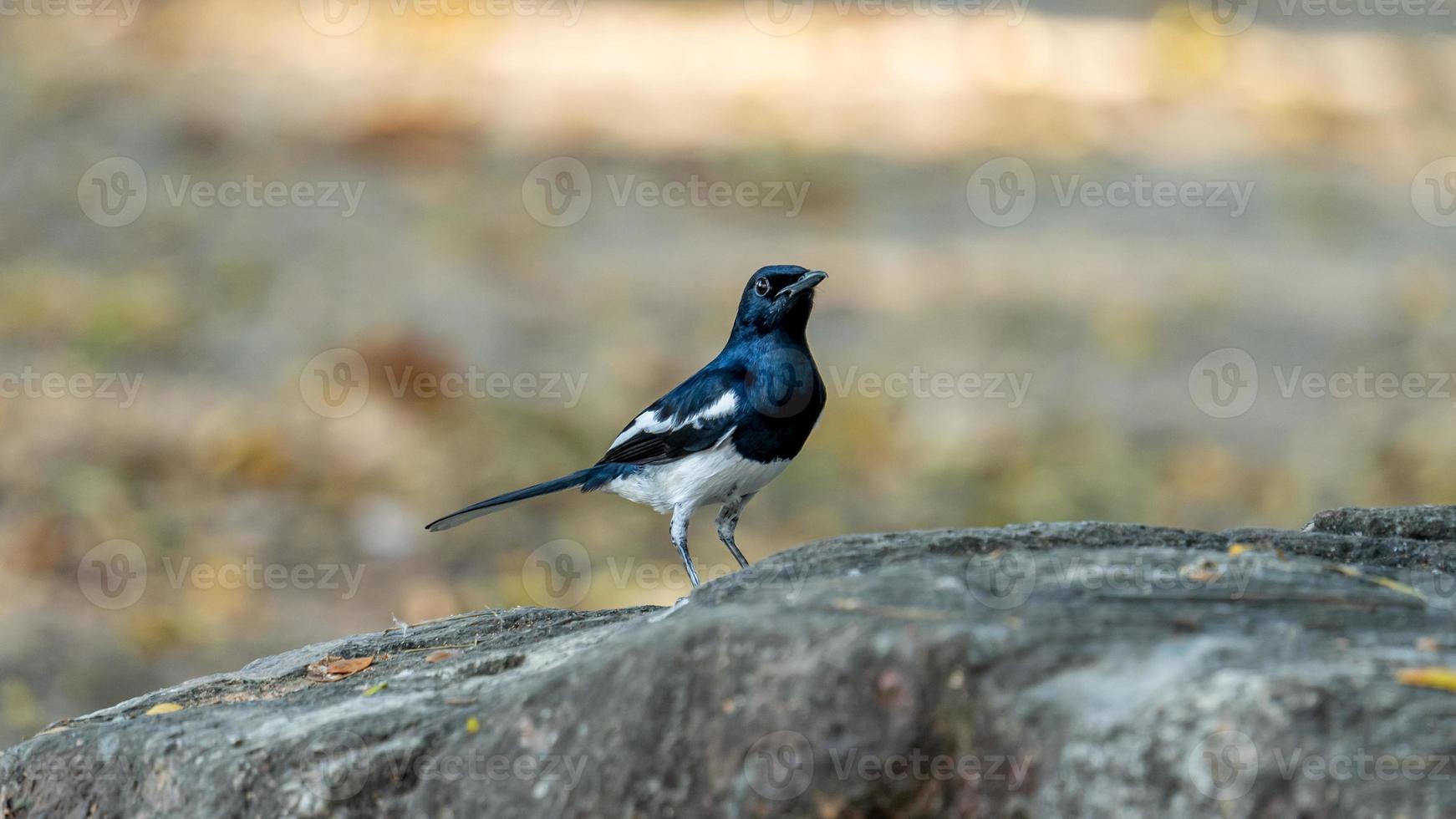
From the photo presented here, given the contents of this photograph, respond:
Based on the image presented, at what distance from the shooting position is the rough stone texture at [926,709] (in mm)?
2350

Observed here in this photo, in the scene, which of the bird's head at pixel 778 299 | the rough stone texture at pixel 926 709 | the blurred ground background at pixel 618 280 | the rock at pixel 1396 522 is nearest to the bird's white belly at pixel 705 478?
the bird's head at pixel 778 299

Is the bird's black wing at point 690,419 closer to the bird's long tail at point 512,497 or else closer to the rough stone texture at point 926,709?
the bird's long tail at point 512,497

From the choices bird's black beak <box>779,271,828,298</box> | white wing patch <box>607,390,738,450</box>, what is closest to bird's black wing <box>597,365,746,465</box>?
white wing patch <box>607,390,738,450</box>

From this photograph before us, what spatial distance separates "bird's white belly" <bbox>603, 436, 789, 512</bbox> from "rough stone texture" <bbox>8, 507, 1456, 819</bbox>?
1420mm

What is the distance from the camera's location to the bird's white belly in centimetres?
491

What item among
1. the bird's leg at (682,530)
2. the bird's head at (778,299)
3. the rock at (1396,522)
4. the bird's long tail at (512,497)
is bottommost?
the bird's leg at (682,530)

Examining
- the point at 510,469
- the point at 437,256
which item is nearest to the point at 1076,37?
the point at 437,256

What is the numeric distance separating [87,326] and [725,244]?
4386 millimetres

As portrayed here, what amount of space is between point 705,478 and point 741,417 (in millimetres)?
246

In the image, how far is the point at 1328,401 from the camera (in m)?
9.88

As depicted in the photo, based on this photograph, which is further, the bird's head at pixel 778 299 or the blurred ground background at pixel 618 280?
the blurred ground background at pixel 618 280

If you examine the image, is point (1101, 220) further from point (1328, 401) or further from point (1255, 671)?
point (1255, 671)

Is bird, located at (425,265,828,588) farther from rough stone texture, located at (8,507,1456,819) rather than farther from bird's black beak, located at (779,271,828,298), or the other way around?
rough stone texture, located at (8,507,1456,819)

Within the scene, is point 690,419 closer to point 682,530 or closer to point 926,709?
point 682,530
